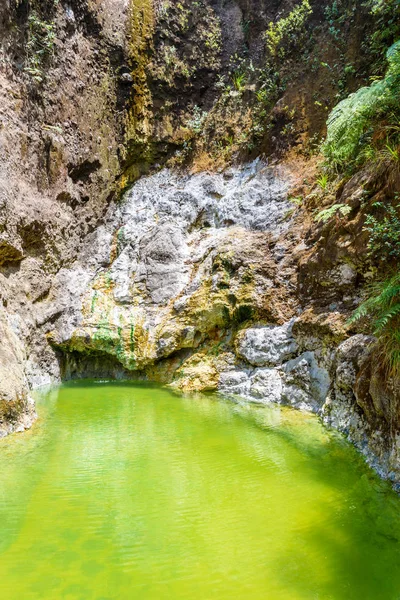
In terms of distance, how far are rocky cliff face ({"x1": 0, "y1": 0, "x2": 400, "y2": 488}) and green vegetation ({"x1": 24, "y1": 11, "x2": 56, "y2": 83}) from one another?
47 mm

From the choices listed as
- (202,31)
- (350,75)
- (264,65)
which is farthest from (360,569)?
(202,31)

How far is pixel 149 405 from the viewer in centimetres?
690

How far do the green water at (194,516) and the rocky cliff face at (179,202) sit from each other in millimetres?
1223

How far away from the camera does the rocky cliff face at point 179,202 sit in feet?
22.3

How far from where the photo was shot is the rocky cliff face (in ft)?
22.3

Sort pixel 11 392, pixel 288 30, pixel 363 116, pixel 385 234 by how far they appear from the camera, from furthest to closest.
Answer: pixel 288 30 < pixel 363 116 < pixel 11 392 < pixel 385 234

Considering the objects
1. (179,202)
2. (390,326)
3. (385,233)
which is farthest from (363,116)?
(179,202)

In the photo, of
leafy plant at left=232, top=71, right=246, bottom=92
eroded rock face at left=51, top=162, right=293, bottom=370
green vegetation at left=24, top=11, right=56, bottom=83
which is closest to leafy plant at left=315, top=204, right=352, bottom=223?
eroded rock face at left=51, top=162, right=293, bottom=370

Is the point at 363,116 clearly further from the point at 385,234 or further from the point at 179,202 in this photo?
the point at 179,202

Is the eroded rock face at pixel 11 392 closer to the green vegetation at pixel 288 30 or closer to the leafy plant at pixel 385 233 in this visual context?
the leafy plant at pixel 385 233

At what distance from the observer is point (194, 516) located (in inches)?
127

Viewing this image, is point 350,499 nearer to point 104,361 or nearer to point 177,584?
point 177,584

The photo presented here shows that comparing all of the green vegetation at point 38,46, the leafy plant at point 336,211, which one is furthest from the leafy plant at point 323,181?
the green vegetation at point 38,46

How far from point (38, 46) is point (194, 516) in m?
10.9
